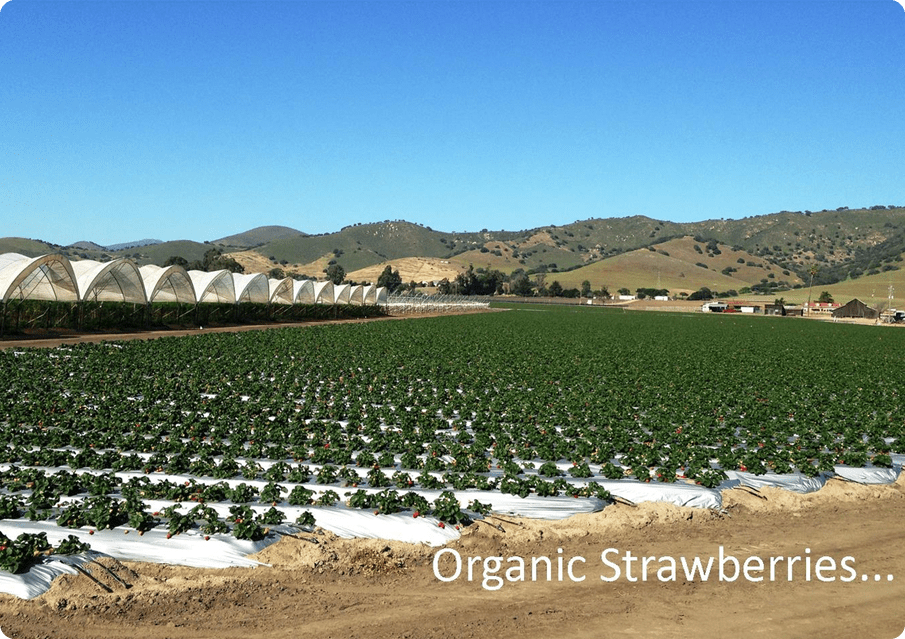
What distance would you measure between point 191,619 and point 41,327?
3421 cm

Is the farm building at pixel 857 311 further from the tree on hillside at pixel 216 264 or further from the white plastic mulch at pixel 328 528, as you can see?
the white plastic mulch at pixel 328 528

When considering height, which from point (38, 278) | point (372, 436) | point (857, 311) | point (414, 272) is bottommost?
point (372, 436)

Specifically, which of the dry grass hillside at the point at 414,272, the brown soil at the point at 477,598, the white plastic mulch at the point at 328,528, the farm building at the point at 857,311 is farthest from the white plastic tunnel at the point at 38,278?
the dry grass hillside at the point at 414,272

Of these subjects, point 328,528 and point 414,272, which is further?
point 414,272

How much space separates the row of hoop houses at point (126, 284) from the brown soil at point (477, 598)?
3075 cm

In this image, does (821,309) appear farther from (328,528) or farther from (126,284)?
(328,528)

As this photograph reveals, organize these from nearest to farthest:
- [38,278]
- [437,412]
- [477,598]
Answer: [477,598] < [437,412] < [38,278]

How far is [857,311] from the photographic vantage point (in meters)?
114

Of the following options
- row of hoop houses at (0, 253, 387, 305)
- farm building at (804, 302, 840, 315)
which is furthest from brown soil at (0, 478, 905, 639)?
farm building at (804, 302, 840, 315)

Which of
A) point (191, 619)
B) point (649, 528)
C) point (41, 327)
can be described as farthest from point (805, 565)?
point (41, 327)

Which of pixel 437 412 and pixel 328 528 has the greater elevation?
pixel 437 412

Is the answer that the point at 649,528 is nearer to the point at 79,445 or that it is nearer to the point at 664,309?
the point at 79,445

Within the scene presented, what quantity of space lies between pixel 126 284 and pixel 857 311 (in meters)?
114

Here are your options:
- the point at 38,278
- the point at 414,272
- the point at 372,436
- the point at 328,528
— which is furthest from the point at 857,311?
the point at 328,528
